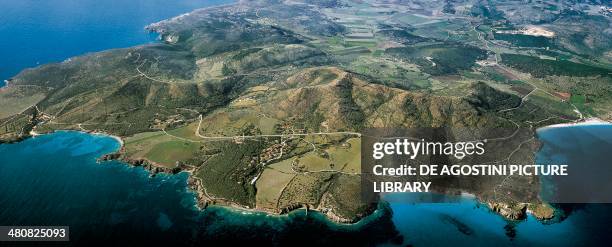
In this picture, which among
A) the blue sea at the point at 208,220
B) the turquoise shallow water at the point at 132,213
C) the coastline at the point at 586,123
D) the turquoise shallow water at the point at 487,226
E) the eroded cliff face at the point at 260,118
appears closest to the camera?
the turquoise shallow water at the point at 132,213

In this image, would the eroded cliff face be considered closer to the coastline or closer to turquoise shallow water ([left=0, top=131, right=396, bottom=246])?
the coastline

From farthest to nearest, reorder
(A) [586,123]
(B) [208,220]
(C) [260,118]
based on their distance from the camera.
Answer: (A) [586,123]
(C) [260,118]
(B) [208,220]

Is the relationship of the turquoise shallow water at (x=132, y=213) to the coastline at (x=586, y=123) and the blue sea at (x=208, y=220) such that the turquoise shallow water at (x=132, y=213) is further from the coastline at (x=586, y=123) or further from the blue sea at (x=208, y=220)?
the coastline at (x=586, y=123)

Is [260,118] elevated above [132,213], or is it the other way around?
[260,118]

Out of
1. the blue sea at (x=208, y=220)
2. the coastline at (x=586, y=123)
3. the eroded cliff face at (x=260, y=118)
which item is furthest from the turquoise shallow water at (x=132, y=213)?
the coastline at (x=586, y=123)

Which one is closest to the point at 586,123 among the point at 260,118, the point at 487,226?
the point at 487,226

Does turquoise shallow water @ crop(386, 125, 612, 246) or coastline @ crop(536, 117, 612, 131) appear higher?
turquoise shallow water @ crop(386, 125, 612, 246)

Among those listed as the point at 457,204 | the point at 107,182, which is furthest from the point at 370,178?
the point at 107,182

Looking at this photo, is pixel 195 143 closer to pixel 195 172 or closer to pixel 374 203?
pixel 195 172

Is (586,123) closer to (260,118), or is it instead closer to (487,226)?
(487,226)

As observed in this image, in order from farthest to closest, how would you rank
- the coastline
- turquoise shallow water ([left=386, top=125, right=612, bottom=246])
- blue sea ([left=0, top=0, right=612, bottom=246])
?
the coastline < turquoise shallow water ([left=386, top=125, right=612, bottom=246]) < blue sea ([left=0, top=0, right=612, bottom=246])

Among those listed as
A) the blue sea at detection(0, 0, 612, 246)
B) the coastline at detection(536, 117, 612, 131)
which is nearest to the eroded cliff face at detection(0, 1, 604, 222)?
the coastline at detection(536, 117, 612, 131)
